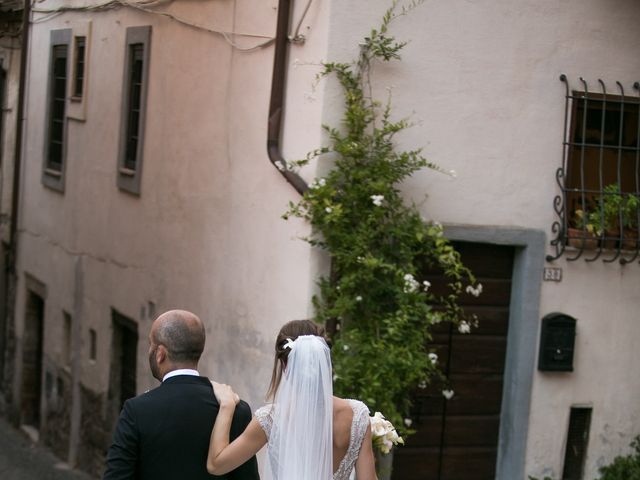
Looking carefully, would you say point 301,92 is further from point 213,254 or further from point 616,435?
point 616,435

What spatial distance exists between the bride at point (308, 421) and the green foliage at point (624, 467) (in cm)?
406

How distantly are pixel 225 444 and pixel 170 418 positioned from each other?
255 millimetres

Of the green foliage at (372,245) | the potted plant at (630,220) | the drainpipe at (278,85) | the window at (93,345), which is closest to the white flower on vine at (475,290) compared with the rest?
the green foliage at (372,245)

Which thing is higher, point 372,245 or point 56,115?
point 56,115

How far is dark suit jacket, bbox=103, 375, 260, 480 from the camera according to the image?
193 inches

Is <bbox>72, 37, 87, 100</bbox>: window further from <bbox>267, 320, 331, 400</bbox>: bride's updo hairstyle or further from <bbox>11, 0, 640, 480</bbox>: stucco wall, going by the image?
<bbox>267, 320, 331, 400</bbox>: bride's updo hairstyle

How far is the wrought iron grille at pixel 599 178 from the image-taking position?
8.88m

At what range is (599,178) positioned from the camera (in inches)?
355

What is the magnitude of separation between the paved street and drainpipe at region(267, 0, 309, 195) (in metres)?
6.22

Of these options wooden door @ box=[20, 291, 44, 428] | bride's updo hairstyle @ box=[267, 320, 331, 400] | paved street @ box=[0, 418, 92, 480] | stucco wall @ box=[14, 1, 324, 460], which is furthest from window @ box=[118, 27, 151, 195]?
bride's updo hairstyle @ box=[267, 320, 331, 400]

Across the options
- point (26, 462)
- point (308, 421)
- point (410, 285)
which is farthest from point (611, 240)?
point (26, 462)

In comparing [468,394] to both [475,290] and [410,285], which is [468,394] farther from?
[410,285]

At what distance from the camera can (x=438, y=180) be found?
855 cm

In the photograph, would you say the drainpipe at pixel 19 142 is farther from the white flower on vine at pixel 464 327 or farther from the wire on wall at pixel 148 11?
the white flower on vine at pixel 464 327
